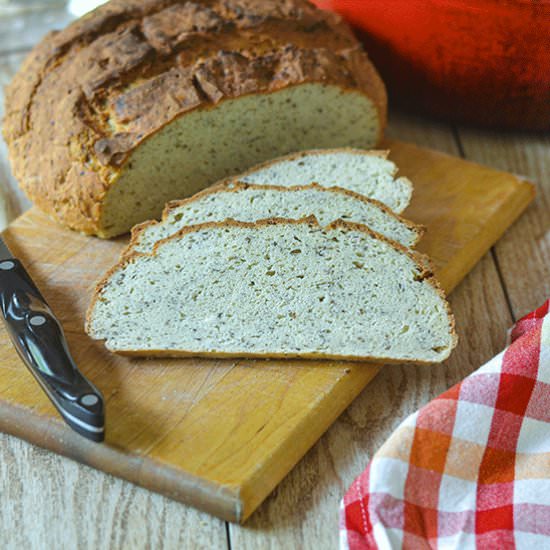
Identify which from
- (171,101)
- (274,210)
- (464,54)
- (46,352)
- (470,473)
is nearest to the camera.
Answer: (470,473)

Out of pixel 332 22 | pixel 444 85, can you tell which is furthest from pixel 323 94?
pixel 444 85

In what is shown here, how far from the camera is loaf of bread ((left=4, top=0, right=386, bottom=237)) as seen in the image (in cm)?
309

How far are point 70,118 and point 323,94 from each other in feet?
3.08

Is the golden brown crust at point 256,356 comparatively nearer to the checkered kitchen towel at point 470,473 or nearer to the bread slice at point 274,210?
the checkered kitchen towel at point 470,473

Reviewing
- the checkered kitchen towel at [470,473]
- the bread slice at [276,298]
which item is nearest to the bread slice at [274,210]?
the bread slice at [276,298]

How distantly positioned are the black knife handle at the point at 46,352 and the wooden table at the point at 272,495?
0.61ft

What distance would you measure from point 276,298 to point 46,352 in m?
0.69

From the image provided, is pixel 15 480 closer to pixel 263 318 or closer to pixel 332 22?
pixel 263 318

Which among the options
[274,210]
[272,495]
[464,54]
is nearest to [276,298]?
[274,210]

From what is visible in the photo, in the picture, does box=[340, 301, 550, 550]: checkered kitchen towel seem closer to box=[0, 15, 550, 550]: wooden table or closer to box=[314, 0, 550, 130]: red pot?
box=[0, 15, 550, 550]: wooden table

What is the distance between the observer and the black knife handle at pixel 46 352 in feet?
7.47

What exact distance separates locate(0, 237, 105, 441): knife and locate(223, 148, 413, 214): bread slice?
2.92 ft

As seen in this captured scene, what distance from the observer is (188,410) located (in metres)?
2.46

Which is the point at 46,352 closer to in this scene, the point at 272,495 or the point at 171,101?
the point at 272,495
